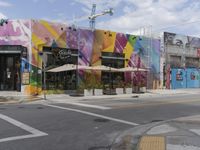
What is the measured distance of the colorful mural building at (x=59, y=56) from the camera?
28531 mm

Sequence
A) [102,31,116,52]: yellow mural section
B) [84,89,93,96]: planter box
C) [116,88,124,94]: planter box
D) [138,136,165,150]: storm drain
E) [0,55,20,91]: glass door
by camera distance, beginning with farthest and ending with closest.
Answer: [102,31,116,52]: yellow mural section → [116,88,124,94]: planter box → [0,55,20,91]: glass door → [84,89,93,96]: planter box → [138,136,165,150]: storm drain

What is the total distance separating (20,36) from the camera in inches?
1124

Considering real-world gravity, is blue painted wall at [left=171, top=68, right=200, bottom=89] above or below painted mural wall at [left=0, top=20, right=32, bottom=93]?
below

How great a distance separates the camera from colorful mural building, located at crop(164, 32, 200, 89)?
40469mm

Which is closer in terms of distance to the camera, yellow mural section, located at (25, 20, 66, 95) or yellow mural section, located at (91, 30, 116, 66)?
yellow mural section, located at (25, 20, 66, 95)

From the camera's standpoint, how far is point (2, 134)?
418 inches

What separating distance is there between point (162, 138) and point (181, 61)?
33045 millimetres

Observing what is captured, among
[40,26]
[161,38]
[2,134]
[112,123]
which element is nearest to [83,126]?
[112,123]

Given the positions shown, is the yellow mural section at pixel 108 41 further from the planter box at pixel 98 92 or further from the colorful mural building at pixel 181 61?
the colorful mural building at pixel 181 61

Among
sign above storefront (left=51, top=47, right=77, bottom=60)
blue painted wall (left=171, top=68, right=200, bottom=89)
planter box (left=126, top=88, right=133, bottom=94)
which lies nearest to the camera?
sign above storefront (left=51, top=47, right=77, bottom=60)

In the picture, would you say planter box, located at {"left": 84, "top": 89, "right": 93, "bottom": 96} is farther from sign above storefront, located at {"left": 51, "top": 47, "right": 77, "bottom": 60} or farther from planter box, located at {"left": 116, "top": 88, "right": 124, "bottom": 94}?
sign above storefront, located at {"left": 51, "top": 47, "right": 77, "bottom": 60}

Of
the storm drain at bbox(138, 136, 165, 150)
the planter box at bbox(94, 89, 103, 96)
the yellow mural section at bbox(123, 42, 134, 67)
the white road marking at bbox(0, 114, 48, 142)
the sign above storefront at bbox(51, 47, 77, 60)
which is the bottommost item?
the storm drain at bbox(138, 136, 165, 150)

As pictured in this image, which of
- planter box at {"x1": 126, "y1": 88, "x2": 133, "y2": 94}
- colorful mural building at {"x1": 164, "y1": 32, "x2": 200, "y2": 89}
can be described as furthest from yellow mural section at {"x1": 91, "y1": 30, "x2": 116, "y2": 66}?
colorful mural building at {"x1": 164, "y1": 32, "x2": 200, "y2": 89}

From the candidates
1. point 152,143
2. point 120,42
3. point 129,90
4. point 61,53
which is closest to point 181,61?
point 120,42
